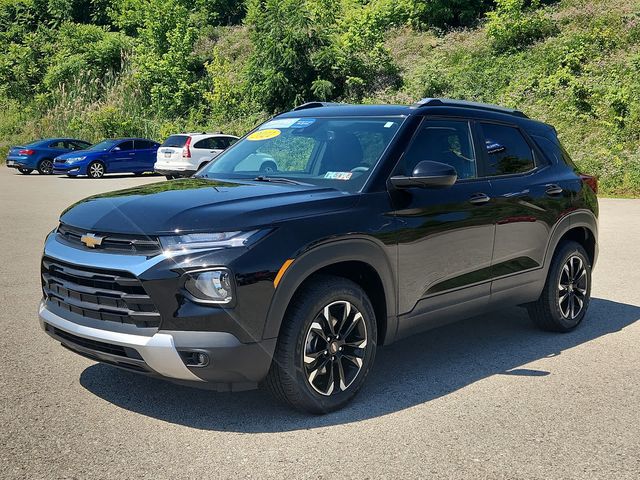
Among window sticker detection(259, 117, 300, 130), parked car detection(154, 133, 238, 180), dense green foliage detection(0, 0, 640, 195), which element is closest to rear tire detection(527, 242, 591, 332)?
Answer: window sticker detection(259, 117, 300, 130)

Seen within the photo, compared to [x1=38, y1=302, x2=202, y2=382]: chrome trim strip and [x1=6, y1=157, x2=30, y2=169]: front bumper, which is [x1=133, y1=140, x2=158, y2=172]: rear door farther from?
[x1=38, y1=302, x2=202, y2=382]: chrome trim strip

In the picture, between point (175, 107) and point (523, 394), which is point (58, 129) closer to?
point (175, 107)

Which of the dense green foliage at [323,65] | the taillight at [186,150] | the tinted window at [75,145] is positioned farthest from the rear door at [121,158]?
the dense green foliage at [323,65]

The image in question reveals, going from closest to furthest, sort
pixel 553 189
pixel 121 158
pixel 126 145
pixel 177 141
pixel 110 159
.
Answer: pixel 553 189
pixel 177 141
pixel 110 159
pixel 121 158
pixel 126 145

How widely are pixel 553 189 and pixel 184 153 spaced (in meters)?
18.7

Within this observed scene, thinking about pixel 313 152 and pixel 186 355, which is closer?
pixel 186 355

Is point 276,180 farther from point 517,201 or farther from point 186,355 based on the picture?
point 517,201

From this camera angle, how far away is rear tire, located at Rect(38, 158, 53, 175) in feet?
90.7

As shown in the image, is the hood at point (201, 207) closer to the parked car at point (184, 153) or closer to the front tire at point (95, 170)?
the parked car at point (184, 153)

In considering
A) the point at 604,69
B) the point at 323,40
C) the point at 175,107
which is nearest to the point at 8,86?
the point at 175,107

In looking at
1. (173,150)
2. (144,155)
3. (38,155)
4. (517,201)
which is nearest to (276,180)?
(517,201)

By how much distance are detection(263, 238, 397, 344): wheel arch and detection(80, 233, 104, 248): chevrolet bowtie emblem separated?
3.34ft

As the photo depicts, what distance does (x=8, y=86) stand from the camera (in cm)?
4353

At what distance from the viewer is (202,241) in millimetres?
3758
